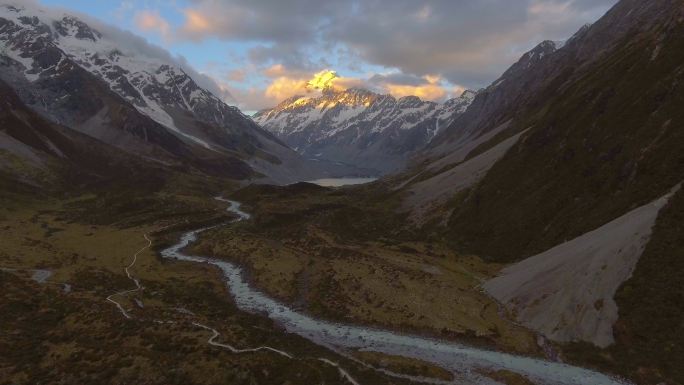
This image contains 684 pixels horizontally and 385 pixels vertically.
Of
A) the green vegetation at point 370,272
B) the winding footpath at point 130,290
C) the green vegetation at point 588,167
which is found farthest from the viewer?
the green vegetation at point 588,167

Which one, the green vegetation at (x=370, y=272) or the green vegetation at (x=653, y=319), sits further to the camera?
the green vegetation at (x=370, y=272)

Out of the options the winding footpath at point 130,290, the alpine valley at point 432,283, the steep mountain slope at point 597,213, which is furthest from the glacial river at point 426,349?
the winding footpath at point 130,290

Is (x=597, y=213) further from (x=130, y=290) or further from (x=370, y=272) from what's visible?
(x=130, y=290)

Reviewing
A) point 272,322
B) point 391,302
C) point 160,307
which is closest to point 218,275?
point 160,307

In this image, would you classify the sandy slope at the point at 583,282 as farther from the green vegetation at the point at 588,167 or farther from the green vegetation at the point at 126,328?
the green vegetation at the point at 126,328

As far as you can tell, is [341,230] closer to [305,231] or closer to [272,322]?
[305,231]

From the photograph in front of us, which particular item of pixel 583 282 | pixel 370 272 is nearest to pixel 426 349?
pixel 583 282

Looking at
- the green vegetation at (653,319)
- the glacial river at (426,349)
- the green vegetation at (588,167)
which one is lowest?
the glacial river at (426,349)

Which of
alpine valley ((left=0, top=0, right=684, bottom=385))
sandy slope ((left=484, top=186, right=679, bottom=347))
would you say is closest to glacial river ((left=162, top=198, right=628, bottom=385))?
alpine valley ((left=0, top=0, right=684, bottom=385))
